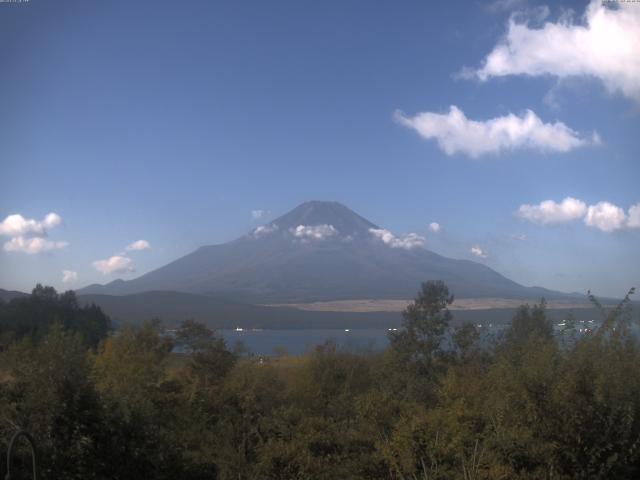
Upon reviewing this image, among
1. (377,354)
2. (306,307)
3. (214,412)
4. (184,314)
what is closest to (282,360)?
(377,354)

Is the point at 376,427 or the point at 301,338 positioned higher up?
the point at 376,427

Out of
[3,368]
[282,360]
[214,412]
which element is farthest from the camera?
[282,360]

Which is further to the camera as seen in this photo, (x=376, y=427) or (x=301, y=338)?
(x=301, y=338)

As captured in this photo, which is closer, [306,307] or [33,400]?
[33,400]

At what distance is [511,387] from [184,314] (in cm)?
7696

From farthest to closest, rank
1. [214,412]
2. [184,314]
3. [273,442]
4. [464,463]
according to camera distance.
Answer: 1. [184,314]
2. [214,412]
3. [273,442]
4. [464,463]

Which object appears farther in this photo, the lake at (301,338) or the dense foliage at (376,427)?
the lake at (301,338)

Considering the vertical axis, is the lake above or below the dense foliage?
below

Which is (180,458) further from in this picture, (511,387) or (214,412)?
(214,412)

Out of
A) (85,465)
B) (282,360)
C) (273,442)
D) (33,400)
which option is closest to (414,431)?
(273,442)

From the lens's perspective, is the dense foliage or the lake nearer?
the dense foliage

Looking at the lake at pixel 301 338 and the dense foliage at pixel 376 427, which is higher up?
the dense foliage at pixel 376 427

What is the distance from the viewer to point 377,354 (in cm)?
2905

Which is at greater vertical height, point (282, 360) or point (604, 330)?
point (604, 330)
